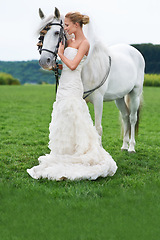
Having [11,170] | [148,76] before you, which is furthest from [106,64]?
[148,76]

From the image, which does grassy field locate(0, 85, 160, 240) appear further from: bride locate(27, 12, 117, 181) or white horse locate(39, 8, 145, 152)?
white horse locate(39, 8, 145, 152)

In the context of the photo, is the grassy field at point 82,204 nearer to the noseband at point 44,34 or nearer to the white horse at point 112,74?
the white horse at point 112,74

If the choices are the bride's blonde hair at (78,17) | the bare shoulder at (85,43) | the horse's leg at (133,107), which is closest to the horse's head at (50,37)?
the bride's blonde hair at (78,17)

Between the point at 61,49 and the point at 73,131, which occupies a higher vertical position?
the point at 61,49

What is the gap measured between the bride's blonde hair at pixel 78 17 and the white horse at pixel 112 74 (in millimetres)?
165

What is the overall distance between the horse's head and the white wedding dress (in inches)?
7.9

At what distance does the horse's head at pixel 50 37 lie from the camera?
4.40 meters

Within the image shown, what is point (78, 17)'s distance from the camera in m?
4.50

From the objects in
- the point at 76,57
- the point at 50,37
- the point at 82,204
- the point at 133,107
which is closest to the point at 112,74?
the point at 133,107

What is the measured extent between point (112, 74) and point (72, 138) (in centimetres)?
154

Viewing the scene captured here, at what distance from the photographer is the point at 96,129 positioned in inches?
204

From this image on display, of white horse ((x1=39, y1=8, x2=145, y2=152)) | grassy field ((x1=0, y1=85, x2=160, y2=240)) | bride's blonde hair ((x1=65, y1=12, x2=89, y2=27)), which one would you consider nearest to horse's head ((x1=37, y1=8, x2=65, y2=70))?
white horse ((x1=39, y1=8, x2=145, y2=152))

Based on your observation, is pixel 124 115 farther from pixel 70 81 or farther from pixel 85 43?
pixel 85 43

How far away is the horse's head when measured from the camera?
14.4 feet
